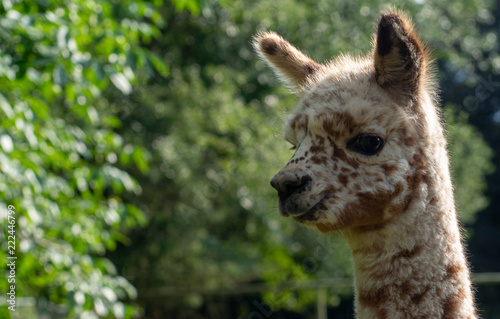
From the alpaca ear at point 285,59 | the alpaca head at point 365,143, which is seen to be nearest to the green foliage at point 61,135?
the alpaca ear at point 285,59

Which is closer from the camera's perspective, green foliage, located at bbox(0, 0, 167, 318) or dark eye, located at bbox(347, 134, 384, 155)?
dark eye, located at bbox(347, 134, 384, 155)

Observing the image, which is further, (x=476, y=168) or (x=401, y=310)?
(x=476, y=168)

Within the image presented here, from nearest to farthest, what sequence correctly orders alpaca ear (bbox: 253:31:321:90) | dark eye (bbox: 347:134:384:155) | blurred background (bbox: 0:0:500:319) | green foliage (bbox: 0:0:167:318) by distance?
dark eye (bbox: 347:134:384:155) < alpaca ear (bbox: 253:31:321:90) < green foliage (bbox: 0:0:167:318) < blurred background (bbox: 0:0:500:319)

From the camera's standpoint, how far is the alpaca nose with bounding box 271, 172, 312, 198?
7.41 feet

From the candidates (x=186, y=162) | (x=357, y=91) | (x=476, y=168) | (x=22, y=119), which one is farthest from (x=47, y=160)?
(x=476, y=168)

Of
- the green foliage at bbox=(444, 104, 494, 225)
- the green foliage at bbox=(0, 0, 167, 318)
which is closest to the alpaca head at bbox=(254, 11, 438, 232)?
the green foliage at bbox=(0, 0, 167, 318)

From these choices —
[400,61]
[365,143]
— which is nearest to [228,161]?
[400,61]

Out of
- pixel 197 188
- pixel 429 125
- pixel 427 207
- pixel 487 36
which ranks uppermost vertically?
pixel 487 36

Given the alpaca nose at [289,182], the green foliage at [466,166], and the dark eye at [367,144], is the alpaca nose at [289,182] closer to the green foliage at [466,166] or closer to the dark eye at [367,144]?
the dark eye at [367,144]

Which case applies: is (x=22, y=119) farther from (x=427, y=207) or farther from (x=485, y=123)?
(x=485, y=123)

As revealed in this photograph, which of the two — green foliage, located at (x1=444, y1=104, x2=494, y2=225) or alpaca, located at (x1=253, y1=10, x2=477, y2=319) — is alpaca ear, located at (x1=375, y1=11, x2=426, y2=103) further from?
green foliage, located at (x1=444, y1=104, x2=494, y2=225)

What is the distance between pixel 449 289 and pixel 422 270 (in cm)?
12

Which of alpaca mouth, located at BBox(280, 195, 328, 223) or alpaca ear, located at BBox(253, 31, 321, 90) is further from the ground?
alpaca ear, located at BBox(253, 31, 321, 90)

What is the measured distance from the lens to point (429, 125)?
98.4 inches
